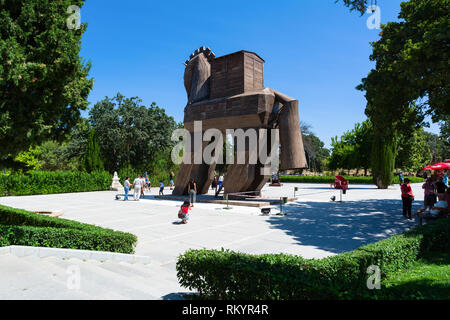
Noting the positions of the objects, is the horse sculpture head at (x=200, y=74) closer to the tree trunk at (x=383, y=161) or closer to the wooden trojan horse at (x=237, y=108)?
the wooden trojan horse at (x=237, y=108)

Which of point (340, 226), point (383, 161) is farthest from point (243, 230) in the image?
point (383, 161)

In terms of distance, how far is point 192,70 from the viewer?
18219 mm

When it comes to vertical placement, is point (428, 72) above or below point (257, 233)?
above

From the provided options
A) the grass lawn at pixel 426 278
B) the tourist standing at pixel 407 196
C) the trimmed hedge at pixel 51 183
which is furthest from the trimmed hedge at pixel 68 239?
the trimmed hedge at pixel 51 183

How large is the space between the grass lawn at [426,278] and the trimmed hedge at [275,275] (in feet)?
1.61

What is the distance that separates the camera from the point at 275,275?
142 inches

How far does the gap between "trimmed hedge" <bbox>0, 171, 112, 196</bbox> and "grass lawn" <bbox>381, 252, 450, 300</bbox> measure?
2130 centimetres

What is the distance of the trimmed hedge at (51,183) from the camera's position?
2139cm

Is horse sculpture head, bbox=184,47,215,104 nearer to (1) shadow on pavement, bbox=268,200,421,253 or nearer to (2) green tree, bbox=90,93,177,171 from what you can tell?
(1) shadow on pavement, bbox=268,200,421,253

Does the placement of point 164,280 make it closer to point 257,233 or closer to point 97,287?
point 97,287

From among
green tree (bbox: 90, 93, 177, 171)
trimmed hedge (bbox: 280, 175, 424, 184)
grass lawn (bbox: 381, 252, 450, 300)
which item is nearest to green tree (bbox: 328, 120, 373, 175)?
trimmed hedge (bbox: 280, 175, 424, 184)

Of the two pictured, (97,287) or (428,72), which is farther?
(428,72)
